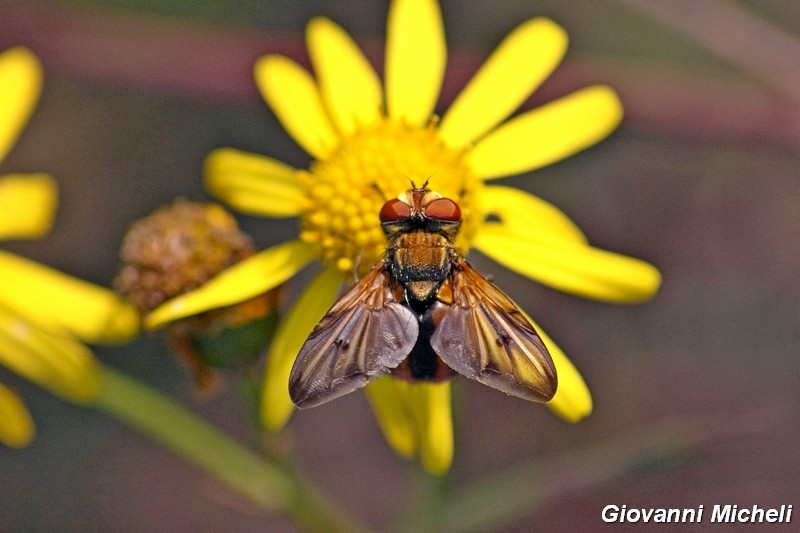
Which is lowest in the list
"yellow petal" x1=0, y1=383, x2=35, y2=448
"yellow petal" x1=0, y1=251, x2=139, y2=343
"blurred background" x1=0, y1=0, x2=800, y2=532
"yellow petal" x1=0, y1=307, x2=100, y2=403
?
"yellow petal" x1=0, y1=383, x2=35, y2=448

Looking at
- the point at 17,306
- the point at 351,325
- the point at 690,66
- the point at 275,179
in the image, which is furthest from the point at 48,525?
the point at 690,66

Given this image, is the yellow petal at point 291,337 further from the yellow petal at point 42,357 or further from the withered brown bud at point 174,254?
the yellow petal at point 42,357

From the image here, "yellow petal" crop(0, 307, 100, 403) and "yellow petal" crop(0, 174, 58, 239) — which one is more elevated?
"yellow petal" crop(0, 174, 58, 239)

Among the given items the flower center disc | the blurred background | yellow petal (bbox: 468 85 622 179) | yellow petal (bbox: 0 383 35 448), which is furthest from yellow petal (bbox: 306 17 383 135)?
the blurred background

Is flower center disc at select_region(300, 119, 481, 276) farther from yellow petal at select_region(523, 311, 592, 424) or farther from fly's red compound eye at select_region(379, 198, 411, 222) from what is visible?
yellow petal at select_region(523, 311, 592, 424)

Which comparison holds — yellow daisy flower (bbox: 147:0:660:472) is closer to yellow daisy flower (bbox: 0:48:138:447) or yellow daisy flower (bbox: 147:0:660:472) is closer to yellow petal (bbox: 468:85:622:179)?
yellow petal (bbox: 468:85:622:179)

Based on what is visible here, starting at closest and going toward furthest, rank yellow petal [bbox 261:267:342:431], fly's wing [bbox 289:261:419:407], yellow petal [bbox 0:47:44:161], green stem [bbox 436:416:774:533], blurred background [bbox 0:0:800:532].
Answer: fly's wing [bbox 289:261:419:407] → yellow petal [bbox 261:267:342:431] → yellow petal [bbox 0:47:44:161] → green stem [bbox 436:416:774:533] → blurred background [bbox 0:0:800:532]

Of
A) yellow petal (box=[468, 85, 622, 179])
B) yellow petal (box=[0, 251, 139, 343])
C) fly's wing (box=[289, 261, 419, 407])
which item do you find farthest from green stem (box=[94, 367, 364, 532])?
yellow petal (box=[468, 85, 622, 179])

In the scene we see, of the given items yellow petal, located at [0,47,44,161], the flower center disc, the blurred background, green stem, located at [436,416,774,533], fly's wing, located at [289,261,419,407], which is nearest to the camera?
fly's wing, located at [289,261,419,407]

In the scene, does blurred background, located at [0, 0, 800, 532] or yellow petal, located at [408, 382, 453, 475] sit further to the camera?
blurred background, located at [0, 0, 800, 532]
